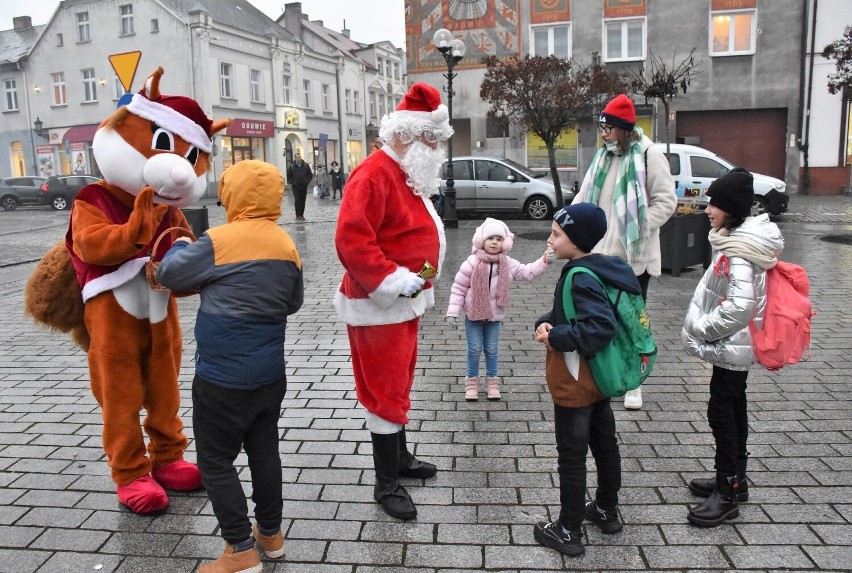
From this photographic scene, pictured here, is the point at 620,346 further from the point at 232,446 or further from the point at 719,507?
the point at 232,446

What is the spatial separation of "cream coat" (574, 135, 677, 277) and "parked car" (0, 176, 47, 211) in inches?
1174

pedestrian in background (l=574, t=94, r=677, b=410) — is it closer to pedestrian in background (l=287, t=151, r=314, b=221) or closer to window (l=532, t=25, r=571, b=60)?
pedestrian in background (l=287, t=151, r=314, b=221)

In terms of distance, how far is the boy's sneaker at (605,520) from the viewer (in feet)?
10.7

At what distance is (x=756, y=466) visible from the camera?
154 inches

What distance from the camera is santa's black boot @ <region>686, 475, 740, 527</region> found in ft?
10.8

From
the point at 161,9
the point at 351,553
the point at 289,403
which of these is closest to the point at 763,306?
the point at 351,553

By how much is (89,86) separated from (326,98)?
44.6ft

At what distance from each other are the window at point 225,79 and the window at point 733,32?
21831mm

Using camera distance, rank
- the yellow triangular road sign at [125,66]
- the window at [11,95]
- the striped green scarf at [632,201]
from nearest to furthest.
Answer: the striped green scarf at [632,201] → the yellow triangular road sign at [125,66] → the window at [11,95]

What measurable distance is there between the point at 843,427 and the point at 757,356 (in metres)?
1.56

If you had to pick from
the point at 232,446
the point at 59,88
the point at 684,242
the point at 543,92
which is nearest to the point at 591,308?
the point at 232,446

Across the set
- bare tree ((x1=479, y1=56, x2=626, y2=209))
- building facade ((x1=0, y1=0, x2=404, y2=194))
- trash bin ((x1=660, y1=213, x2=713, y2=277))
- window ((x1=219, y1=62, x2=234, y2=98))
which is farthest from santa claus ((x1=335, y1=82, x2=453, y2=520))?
window ((x1=219, y1=62, x2=234, y2=98))

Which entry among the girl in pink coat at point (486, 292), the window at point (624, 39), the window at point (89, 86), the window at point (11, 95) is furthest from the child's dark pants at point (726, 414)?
the window at point (11, 95)

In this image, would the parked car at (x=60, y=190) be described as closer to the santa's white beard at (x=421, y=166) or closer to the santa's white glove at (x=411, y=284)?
→ the santa's white beard at (x=421, y=166)
